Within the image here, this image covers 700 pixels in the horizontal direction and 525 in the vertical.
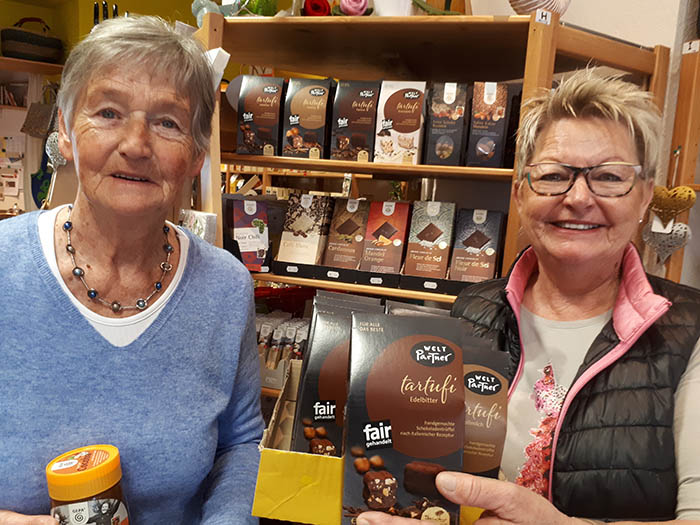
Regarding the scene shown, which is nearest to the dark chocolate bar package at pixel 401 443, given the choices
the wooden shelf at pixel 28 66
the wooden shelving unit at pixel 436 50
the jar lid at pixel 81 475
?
the jar lid at pixel 81 475

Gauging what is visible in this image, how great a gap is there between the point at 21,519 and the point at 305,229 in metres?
1.73

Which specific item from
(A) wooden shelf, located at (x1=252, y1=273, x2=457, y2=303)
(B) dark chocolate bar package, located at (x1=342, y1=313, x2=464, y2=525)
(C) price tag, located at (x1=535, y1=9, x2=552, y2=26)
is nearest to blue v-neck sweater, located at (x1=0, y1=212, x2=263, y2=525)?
(B) dark chocolate bar package, located at (x1=342, y1=313, x2=464, y2=525)

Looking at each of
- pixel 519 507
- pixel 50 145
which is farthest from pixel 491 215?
pixel 50 145

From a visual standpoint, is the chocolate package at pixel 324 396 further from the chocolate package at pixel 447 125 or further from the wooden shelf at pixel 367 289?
the chocolate package at pixel 447 125

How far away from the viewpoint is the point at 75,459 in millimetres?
849

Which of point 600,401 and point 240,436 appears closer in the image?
point 600,401

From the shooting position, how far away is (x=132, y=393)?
1040 millimetres

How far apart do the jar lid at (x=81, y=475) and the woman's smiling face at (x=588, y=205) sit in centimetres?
108

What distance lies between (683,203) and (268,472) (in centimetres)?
199

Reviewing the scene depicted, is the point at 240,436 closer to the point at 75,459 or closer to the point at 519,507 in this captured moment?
the point at 75,459

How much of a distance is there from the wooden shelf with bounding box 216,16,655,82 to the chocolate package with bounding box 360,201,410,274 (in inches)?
29.1

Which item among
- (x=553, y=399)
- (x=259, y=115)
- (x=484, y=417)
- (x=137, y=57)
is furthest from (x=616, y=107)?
(x=259, y=115)

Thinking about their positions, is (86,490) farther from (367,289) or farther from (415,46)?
(415,46)

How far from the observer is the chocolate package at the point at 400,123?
217 centimetres
